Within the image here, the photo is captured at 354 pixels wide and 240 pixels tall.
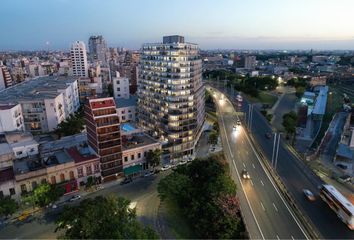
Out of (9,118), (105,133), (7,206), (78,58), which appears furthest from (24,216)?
(78,58)

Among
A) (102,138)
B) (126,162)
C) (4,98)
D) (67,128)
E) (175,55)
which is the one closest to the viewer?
(102,138)

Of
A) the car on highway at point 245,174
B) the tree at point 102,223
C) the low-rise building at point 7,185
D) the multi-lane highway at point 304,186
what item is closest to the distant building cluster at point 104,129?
the low-rise building at point 7,185

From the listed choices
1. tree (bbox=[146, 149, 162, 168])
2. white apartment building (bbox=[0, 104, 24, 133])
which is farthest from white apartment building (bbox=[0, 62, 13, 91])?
tree (bbox=[146, 149, 162, 168])

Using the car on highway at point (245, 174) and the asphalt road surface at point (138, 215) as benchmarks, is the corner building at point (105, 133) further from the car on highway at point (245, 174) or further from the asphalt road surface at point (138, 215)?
the car on highway at point (245, 174)

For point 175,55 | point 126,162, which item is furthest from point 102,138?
point 175,55

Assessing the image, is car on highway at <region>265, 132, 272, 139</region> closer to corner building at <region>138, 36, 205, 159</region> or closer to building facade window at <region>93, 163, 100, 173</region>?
corner building at <region>138, 36, 205, 159</region>

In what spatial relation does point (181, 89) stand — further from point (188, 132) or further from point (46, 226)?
point (46, 226)
